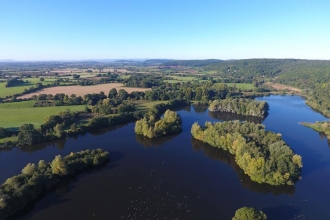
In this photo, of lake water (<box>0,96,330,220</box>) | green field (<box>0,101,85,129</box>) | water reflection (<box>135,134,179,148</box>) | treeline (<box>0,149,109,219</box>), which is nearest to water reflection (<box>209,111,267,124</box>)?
lake water (<box>0,96,330,220</box>)

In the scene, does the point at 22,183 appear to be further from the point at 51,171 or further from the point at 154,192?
the point at 154,192

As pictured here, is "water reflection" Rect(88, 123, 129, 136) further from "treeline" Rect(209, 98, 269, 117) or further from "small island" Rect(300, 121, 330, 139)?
"small island" Rect(300, 121, 330, 139)

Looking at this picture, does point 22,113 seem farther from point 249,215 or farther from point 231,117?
point 249,215

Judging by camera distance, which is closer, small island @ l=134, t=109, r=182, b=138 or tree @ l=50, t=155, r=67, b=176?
tree @ l=50, t=155, r=67, b=176

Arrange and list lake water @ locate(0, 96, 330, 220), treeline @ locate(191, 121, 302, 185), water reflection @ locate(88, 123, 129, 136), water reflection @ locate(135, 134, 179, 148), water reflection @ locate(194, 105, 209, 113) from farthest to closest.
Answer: water reflection @ locate(194, 105, 209, 113) → water reflection @ locate(88, 123, 129, 136) → water reflection @ locate(135, 134, 179, 148) → treeline @ locate(191, 121, 302, 185) → lake water @ locate(0, 96, 330, 220)

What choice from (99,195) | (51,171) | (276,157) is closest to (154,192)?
(99,195)


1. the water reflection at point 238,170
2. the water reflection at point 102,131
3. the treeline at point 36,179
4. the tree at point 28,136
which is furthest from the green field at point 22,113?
the water reflection at point 238,170

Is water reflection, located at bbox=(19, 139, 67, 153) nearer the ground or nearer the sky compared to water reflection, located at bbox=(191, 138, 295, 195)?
nearer the sky
